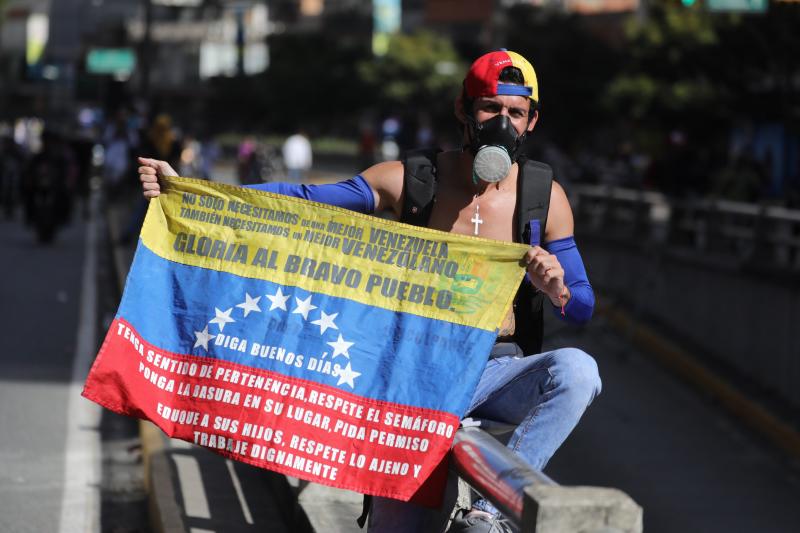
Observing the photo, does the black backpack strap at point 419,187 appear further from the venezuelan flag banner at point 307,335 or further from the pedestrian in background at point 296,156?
the pedestrian in background at point 296,156

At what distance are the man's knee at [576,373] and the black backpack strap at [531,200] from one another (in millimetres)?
498

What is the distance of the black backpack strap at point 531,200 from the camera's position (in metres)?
4.67

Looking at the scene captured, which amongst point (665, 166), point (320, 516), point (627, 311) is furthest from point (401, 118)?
point (320, 516)

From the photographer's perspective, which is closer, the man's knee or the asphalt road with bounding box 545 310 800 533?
the man's knee

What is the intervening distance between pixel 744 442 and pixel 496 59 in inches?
301

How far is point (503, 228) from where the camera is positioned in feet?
15.6

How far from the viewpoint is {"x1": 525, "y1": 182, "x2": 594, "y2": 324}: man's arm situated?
14.3ft

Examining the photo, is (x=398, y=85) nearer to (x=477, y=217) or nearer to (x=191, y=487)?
(x=191, y=487)

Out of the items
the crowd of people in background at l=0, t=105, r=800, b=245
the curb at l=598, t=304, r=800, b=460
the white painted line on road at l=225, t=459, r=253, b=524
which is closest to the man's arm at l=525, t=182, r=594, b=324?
the white painted line on road at l=225, t=459, r=253, b=524

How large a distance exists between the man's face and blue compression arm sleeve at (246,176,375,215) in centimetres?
45

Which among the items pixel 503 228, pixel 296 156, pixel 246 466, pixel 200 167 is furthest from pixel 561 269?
pixel 200 167

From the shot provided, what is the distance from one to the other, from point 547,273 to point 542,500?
3.93 ft

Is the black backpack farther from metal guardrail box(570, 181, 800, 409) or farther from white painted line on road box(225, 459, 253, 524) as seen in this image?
metal guardrail box(570, 181, 800, 409)

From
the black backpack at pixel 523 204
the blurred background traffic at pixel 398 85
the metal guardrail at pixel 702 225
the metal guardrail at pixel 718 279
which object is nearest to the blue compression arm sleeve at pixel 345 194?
the black backpack at pixel 523 204
